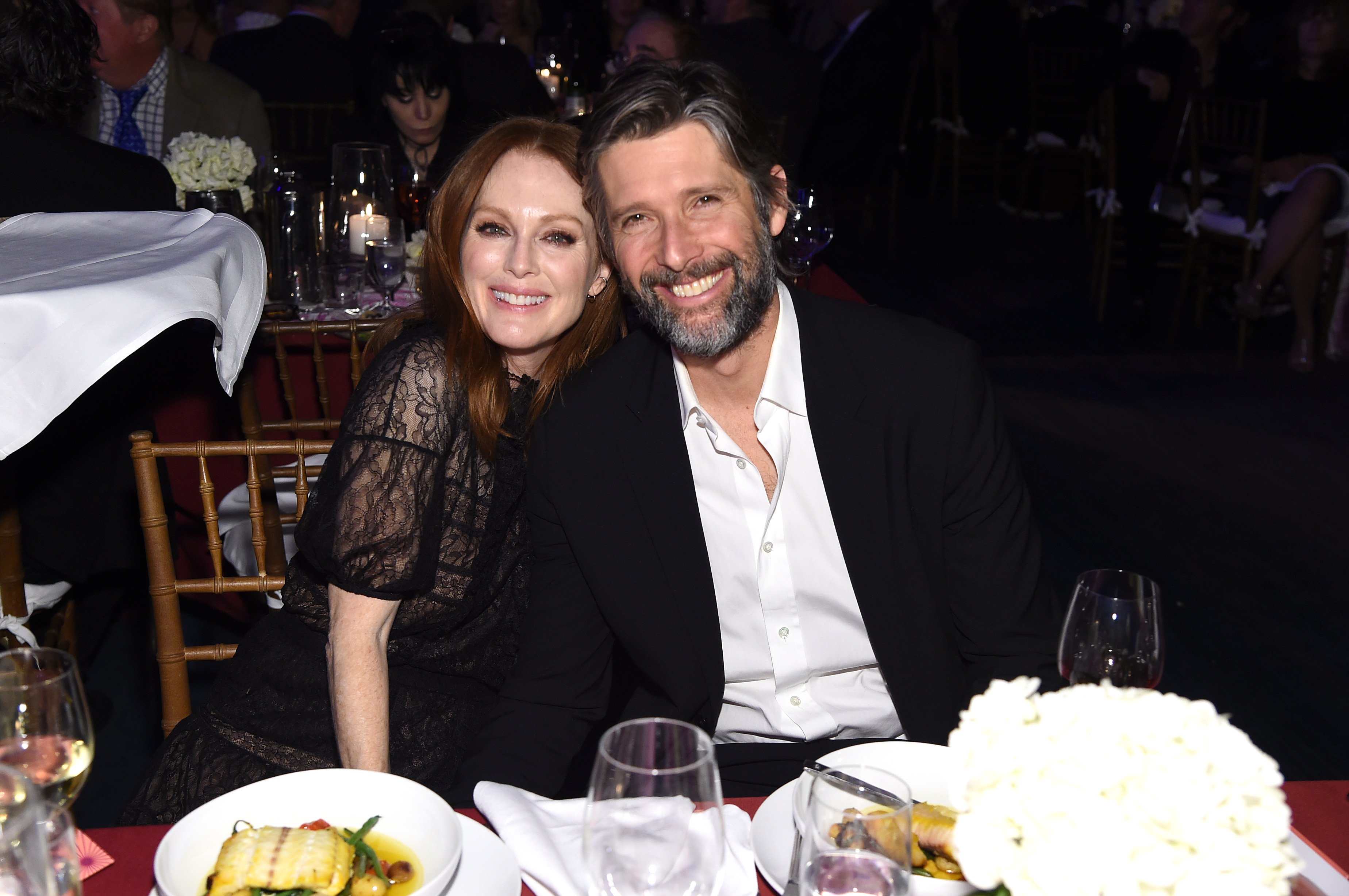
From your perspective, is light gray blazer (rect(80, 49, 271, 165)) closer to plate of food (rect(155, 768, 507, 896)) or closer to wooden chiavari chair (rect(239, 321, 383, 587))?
wooden chiavari chair (rect(239, 321, 383, 587))

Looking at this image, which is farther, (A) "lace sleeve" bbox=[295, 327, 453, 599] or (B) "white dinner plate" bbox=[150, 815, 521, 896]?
(A) "lace sleeve" bbox=[295, 327, 453, 599]

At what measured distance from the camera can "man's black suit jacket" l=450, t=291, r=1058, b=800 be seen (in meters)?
→ 1.68

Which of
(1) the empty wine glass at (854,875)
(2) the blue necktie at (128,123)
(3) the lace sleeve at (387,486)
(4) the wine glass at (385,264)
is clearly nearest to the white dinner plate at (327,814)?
(1) the empty wine glass at (854,875)

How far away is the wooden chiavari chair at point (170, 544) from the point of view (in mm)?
1622

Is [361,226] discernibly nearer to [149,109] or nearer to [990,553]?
[149,109]

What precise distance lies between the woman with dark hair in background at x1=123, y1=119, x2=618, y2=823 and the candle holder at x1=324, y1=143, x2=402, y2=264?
1.40 m

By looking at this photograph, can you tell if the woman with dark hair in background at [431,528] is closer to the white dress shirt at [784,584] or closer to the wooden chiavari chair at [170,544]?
the wooden chiavari chair at [170,544]

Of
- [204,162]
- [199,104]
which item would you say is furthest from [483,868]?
[199,104]

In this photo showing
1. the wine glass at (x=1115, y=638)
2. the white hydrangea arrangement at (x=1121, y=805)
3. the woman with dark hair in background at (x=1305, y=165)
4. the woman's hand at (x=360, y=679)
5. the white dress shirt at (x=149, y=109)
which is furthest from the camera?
the woman with dark hair in background at (x=1305, y=165)

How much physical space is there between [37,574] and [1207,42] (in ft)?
23.1

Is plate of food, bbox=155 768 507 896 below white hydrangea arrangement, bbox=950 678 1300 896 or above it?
below

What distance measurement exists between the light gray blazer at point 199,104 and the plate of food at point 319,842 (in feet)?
12.4

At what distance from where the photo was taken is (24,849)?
2.46 ft

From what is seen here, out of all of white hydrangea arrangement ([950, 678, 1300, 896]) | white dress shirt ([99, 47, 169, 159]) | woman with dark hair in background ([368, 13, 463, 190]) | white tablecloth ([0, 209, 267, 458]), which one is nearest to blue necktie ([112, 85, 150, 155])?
white dress shirt ([99, 47, 169, 159])
